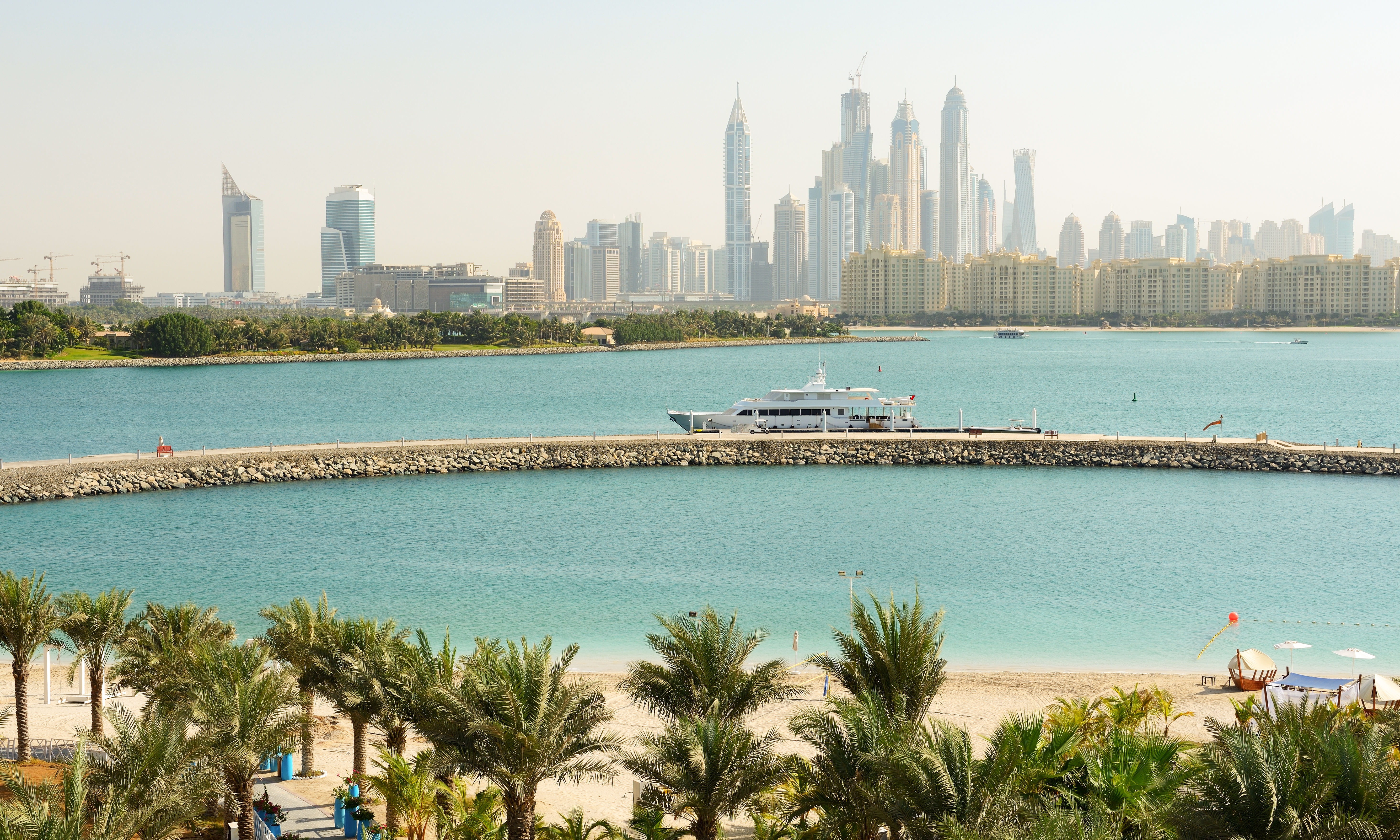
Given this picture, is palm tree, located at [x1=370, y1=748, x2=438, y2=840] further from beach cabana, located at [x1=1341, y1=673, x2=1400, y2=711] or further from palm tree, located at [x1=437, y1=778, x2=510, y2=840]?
beach cabana, located at [x1=1341, y1=673, x2=1400, y2=711]

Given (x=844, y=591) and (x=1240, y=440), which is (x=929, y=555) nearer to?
(x=844, y=591)

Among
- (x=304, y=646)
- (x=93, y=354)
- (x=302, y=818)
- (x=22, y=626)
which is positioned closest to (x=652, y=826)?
(x=302, y=818)

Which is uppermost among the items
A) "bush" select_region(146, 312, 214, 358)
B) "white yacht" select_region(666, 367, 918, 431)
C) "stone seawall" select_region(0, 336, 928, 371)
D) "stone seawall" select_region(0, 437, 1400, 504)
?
"bush" select_region(146, 312, 214, 358)

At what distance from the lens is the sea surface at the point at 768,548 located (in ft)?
73.7

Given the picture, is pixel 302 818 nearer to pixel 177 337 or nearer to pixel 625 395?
pixel 625 395

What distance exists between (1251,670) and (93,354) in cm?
10530

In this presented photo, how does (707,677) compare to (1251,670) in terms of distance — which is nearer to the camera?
(707,677)

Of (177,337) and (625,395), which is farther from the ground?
(177,337)

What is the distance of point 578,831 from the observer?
10.6 meters

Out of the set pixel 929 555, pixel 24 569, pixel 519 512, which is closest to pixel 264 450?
pixel 519 512

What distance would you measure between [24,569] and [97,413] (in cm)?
4131

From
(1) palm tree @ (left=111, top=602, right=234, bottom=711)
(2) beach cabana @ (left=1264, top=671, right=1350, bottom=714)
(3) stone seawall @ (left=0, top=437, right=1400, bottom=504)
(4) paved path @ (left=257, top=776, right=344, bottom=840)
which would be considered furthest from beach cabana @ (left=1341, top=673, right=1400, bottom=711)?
(3) stone seawall @ (left=0, top=437, right=1400, bottom=504)

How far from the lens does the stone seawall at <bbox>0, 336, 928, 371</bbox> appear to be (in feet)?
319

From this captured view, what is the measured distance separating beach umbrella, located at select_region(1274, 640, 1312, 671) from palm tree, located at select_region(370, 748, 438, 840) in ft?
43.4
